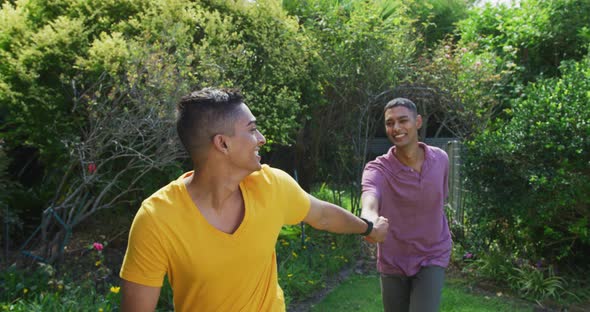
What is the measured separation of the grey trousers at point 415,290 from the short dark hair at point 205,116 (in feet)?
7.16

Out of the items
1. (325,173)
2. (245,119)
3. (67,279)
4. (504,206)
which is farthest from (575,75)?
(67,279)

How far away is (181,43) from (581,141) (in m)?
4.56

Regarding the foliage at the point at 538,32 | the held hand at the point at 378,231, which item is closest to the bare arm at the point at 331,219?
the held hand at the point at 378,231

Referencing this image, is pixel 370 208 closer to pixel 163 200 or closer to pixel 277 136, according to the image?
pixel 163 200

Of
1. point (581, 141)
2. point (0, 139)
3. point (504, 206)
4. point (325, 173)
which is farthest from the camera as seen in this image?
point (325, 173)

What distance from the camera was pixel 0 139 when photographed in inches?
214

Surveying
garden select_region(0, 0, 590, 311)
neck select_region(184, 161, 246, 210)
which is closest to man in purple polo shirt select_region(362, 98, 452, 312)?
neck select_region(184, 161, 246, 210)

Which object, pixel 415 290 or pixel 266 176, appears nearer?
pixel 266 176

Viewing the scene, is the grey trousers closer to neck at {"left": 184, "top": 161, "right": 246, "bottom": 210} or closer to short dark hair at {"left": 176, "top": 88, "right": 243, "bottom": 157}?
neck at {"left": 184, "top": 161, "right": 246, "bottom": 210}

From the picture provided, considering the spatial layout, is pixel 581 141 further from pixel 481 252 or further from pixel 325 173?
pixel 325 173

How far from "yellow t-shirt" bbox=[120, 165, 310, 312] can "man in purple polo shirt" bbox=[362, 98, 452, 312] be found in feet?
4.71

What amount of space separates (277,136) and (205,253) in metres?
4.43

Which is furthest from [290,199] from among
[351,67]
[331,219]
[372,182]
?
[351,67]

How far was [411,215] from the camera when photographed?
411cm
